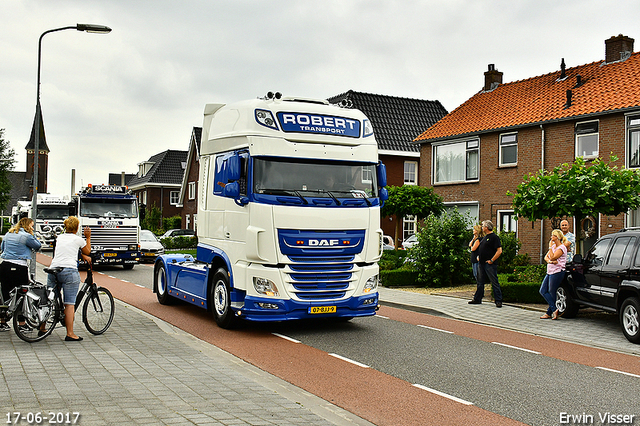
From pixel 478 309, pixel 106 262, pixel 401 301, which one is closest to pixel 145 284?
pixel 106 262

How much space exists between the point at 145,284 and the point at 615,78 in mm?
18815

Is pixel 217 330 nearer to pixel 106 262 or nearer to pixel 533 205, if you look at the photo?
pixel 533 205

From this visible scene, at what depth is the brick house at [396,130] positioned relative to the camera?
39031 millimetres

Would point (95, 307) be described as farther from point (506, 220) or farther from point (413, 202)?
point (506, 220)

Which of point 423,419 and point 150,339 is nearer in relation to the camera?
point 423,419

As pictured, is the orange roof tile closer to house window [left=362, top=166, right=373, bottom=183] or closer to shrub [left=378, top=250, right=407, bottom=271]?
shrub [left=378, top=250, right=407, bottom=271]

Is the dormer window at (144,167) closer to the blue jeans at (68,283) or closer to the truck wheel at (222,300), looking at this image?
the truck wheel at (222,300)

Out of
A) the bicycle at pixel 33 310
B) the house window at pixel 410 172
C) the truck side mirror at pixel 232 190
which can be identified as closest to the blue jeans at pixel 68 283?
the bicycle at pixel 33 310

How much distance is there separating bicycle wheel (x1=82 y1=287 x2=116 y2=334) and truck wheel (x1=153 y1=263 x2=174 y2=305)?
12.5 feet

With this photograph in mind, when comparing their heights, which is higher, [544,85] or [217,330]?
[544,85]

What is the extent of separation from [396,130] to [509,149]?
15.4m

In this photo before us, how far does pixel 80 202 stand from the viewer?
23125 millimetres

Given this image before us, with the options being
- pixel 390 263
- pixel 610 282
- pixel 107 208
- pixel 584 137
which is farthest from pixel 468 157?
pixel 610 282

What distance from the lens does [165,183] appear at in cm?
6284
